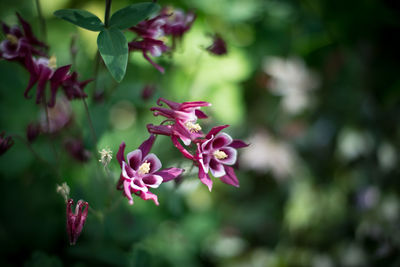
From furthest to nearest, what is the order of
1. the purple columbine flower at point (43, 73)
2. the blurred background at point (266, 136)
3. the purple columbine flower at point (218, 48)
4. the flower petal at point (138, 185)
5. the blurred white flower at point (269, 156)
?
the blurred white flower at point (269, 156) < the blurred background at point (266, 136) < the purple columbine flower at point (218, 48) < the purple columbine flower at point (43, 73) < the flower petal at point (138, 185)

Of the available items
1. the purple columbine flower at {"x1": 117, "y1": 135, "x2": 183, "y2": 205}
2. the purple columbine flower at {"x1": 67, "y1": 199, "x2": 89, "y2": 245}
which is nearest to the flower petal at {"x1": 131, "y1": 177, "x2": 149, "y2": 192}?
the purple columbine flower at {"x1": 117, "y1": 135, "x2": 183, "y2": 205}

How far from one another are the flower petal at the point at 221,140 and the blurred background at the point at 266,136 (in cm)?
56

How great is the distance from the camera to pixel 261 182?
6.73 ft

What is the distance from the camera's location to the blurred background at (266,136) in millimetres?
1360

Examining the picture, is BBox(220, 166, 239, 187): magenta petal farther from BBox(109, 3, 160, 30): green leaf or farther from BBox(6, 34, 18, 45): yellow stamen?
BBox(6, 34, 18, 45): yellow stamen

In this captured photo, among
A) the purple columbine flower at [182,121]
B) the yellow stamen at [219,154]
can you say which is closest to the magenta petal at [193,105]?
the purple columbine flower at [182,121]

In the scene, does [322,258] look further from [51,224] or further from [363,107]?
[51,224]

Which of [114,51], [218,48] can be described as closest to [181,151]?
[114,51]

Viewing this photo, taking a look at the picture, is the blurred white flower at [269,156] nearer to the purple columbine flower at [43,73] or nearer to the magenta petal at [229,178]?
the magenta petal at [229,178]

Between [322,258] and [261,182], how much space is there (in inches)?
21.4

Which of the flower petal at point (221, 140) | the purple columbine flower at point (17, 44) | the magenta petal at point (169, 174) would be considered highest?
the purple columbine flower at point (17, 44)

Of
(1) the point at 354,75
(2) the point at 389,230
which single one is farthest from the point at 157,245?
(1) the point at 354,75

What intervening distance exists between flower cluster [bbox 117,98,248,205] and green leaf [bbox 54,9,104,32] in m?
0.22

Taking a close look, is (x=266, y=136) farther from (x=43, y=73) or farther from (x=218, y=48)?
(x=43, y=73)
